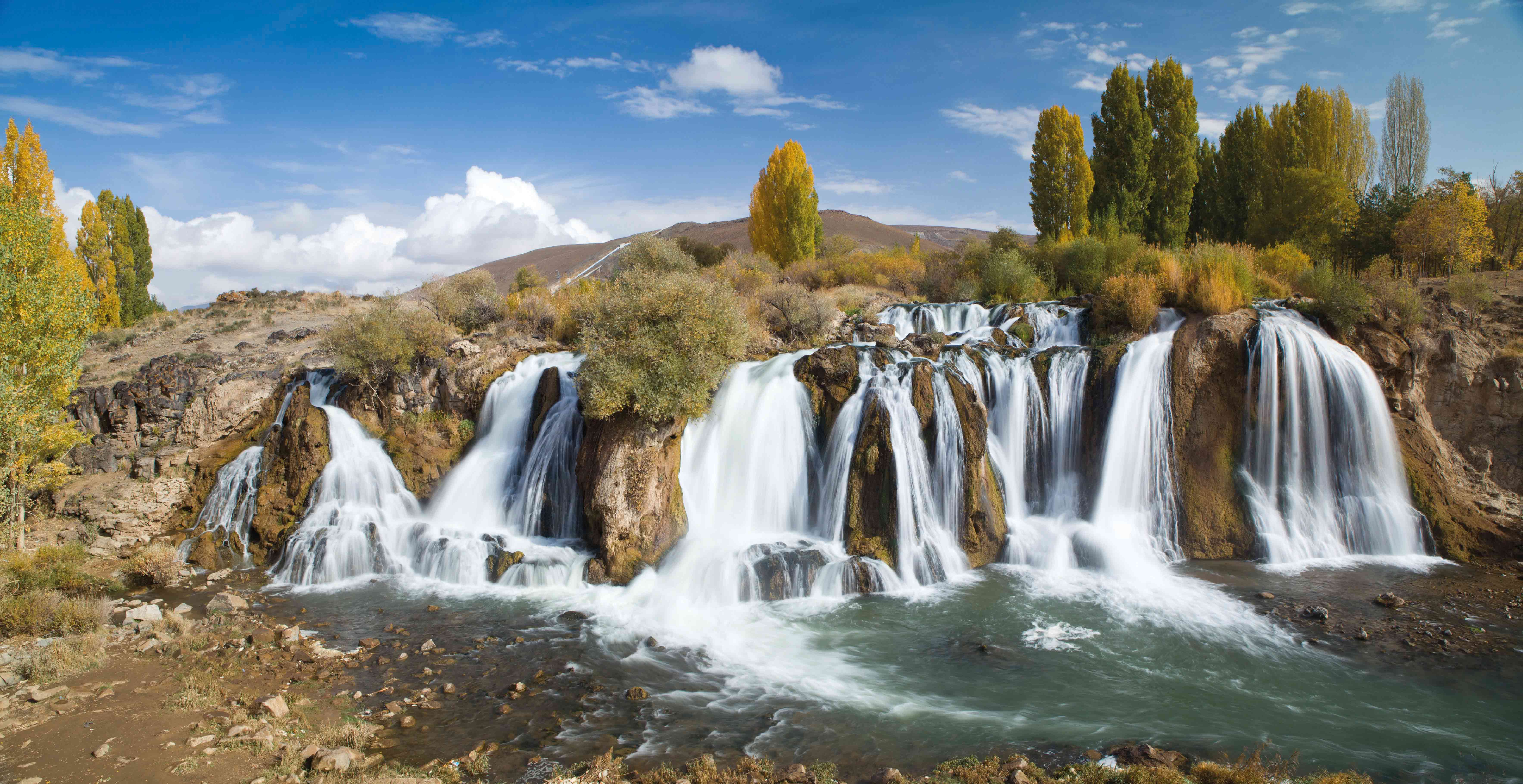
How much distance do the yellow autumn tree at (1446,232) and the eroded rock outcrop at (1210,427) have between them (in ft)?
30.9

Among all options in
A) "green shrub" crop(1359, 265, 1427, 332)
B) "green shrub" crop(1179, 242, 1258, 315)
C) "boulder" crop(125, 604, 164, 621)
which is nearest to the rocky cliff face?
"green shrub" crop(1359, 265, 1427, 332)

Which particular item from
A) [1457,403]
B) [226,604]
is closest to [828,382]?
[226,604]

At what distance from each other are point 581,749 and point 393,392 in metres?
13.2

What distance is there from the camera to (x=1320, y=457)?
13.4 metres

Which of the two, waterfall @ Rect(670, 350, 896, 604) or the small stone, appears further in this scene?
waterfall @ Rect(670, 350, 896, 604)

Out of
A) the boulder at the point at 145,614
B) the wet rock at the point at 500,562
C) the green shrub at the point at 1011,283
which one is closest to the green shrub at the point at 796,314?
the green shrub at the point at 1011,283

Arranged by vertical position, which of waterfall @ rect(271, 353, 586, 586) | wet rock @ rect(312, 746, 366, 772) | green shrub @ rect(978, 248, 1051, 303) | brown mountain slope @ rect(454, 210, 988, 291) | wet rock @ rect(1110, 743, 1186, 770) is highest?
brown mountain slope @ rect(454, 210, 988, 291)

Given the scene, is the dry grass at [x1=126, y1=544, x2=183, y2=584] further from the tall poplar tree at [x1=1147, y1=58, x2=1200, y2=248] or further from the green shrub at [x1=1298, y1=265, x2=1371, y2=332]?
the tall poplar tree at [x1=1147, y1=58, x2=1200, y2=248]

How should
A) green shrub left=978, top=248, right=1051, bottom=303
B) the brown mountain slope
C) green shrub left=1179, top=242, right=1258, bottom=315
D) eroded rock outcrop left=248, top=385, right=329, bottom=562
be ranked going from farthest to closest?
the brown mountain slope → green shrub left=978, top=248, right=1051, bottom=303 → green shrub left=1179, top=242, right=1258, bottom=315 → eroded rock outcrop left=248, top=385, right=329, bottom=562

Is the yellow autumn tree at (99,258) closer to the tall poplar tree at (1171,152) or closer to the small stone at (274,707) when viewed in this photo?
the small stone at (274,707)

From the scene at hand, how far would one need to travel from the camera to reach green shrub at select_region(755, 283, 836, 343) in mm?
20828

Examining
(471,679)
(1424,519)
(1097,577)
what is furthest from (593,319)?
(1424,519)

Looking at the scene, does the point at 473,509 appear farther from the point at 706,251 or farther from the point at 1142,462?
the point at 706,251

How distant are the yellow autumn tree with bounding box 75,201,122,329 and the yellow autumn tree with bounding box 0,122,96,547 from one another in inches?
1244
